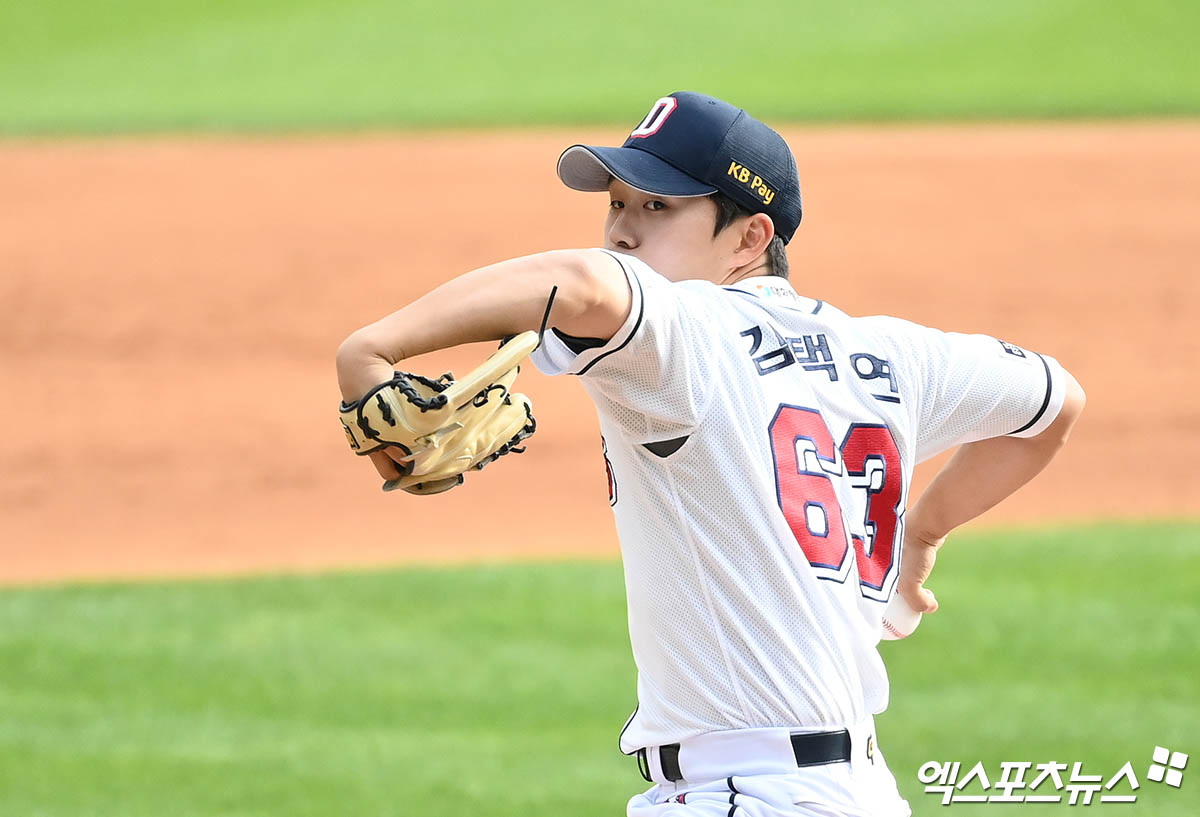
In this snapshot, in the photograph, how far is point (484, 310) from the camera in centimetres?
210

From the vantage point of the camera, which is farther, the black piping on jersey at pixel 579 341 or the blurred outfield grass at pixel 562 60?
the blurred outfield grass at pixel 562 60

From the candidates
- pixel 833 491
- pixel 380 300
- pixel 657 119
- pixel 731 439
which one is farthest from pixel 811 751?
pixel 380 300

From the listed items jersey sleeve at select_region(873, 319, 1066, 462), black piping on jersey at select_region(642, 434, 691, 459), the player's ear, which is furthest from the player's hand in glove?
jersey sleeve at select_region(873, 319, 1066, 462)

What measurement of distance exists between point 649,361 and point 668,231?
528mm

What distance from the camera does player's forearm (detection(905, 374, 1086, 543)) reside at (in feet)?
10.5

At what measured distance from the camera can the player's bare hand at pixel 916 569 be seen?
3.24 m

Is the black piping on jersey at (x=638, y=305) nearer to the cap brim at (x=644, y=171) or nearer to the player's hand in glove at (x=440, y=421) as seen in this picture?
the player's hand in glove at (x=440, y=421)

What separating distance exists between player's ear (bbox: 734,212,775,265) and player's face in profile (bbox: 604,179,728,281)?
5 centimetres

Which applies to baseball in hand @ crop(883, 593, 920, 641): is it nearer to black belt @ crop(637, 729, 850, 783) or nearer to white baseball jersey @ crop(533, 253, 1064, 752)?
white baseball jersey @ crop(533, 253, 1064, 752)

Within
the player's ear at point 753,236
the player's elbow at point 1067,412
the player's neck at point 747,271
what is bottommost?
the player's elbow at point 1067,412

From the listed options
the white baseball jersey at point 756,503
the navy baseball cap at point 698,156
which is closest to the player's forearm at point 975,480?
the white baseball jersey at point 756,503

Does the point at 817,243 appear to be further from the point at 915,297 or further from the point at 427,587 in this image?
the point at 427,587

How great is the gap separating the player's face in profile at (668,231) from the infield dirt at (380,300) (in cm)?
642

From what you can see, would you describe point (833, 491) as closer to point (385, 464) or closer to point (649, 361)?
point (649, 361)
